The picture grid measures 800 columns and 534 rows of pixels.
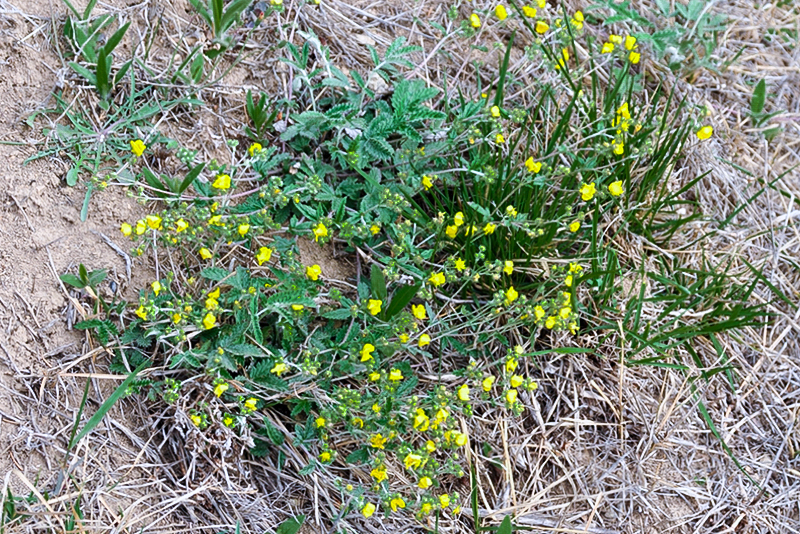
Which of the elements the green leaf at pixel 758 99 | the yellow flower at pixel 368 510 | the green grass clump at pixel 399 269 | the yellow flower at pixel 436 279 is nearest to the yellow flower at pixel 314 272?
the green grass clump at pixel 399 269

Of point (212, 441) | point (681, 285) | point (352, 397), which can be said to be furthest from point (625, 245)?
point (212, 441)

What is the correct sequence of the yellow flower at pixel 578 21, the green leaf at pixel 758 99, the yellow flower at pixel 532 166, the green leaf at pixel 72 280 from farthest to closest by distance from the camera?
1. the green leaf at pixel 758 99
2. the yellow flower at pixel 578 21
3. the yellow flower at pixel 532 166
4. the green leaf at pixel 72 280

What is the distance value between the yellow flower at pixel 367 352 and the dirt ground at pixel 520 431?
38cm

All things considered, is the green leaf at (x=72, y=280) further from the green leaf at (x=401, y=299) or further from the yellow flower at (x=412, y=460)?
the yellow flower at (x=412, y=460)

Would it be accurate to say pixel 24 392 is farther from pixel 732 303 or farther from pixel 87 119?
pixel 732 303

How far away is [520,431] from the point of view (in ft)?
7.11

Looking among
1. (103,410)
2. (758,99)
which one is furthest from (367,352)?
(758,99)

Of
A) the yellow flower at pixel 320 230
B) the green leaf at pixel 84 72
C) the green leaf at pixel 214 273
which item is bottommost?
the green leaf at pixel 214 273

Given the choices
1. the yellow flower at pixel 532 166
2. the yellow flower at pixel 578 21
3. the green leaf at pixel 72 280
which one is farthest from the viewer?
the yellow flower at pixel 578 21

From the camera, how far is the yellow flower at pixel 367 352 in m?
1.87

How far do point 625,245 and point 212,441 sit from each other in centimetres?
167

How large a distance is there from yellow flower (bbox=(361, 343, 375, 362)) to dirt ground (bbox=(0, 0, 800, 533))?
0.38m

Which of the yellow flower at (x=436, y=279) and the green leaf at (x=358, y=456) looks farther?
the yellow flower at (x=436, y=279)

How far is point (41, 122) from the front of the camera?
2.03 meters
